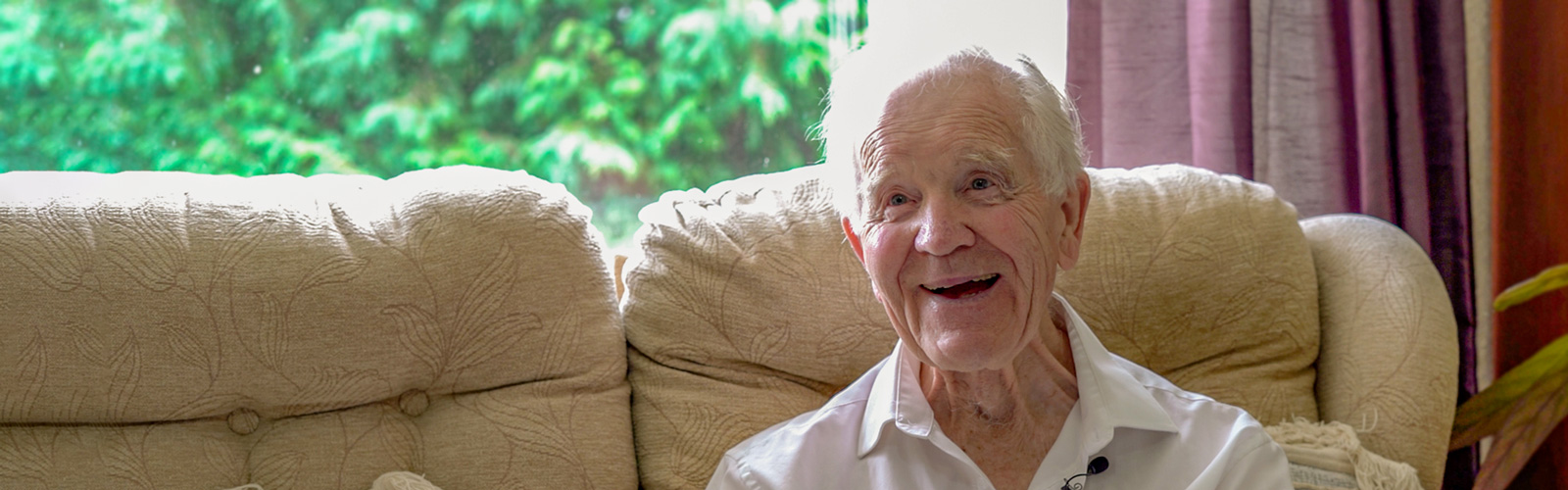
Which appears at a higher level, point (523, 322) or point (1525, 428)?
point (523, 322)

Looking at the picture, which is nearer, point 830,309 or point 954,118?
point 954,118

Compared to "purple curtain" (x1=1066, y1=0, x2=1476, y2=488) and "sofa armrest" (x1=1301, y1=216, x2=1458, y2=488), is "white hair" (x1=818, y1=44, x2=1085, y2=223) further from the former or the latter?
"purple curtain" (x1=1066, y1=0, x2=1476, y2=488)

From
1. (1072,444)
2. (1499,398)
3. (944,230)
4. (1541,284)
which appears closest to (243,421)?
(944,230)

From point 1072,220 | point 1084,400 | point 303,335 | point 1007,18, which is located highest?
point 1007,18

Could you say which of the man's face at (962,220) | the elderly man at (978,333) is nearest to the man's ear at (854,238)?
the elderly man at (978,333)

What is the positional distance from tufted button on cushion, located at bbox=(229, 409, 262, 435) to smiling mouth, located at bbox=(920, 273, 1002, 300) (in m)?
0.83

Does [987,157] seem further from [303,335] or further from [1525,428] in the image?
[1525,428]

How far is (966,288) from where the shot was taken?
127cm

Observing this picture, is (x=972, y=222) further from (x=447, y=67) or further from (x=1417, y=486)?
(x=447, y=67)

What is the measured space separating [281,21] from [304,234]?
6.57 feet

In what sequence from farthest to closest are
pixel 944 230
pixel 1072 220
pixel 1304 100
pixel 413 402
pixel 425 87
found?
pixel 425 87 → pixel 1304 100 → pixel 413 402 → pixel 1072 220 → pixel 944 230

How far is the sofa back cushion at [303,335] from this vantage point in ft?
4.27

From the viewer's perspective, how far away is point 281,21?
123 inches

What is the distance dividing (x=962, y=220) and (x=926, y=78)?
0.56 ft
